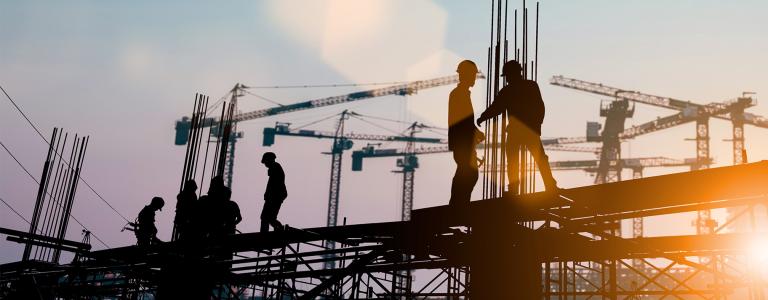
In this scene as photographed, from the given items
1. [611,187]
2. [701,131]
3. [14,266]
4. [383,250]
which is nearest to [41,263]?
[14,266]

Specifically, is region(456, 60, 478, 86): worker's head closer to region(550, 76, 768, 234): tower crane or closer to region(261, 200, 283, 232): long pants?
region(261, 200, 283, 232): long pants

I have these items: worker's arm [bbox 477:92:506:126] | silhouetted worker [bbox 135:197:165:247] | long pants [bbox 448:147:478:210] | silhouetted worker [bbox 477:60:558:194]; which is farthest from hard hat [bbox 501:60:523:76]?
silhouetted worker [bbox 135:197:165:247]

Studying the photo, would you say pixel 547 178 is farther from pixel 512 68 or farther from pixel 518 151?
pixel 512 68

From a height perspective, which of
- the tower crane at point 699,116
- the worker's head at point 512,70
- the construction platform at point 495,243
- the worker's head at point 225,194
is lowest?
the construction platform at point 495,243

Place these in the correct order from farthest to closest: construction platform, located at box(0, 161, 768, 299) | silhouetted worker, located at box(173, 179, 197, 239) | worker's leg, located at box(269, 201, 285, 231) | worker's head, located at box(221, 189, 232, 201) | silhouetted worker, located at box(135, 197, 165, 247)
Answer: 1. silhouetted worker, located at box(135, 197, 165, 247)
2. silhouetted worker, located at box(173, 179, 197, 239)
3. worker's head, located at box(221, 189, 232, 201)
4. worker's leg, located at box(269, 201, 285, 231)
5. construction platform, located at box(0, 161, 768, 299)

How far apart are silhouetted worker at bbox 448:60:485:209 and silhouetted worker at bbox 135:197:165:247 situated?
7577 millimetres

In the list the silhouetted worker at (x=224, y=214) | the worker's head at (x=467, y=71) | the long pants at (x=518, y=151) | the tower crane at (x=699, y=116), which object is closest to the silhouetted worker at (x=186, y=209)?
the silhouetted worker at (x=224, y=214)

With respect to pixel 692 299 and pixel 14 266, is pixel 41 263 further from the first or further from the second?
pixel 692 299

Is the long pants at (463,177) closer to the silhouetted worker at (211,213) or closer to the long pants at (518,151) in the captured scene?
the long pants at (518,151)

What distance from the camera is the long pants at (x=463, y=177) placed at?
27.5 ft

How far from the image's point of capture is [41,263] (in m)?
15.2

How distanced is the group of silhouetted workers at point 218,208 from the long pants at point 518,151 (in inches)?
155

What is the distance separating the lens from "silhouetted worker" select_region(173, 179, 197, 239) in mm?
12234

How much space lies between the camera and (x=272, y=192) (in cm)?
1124
